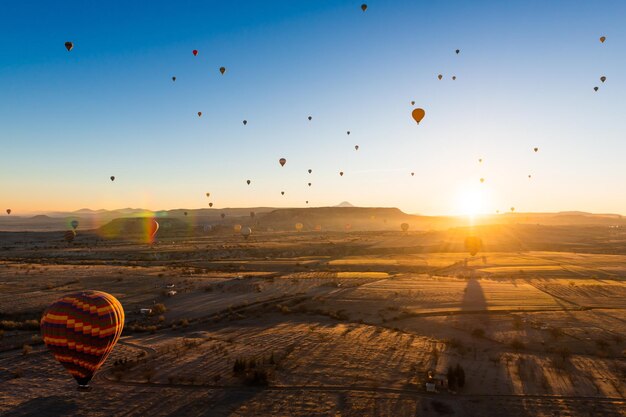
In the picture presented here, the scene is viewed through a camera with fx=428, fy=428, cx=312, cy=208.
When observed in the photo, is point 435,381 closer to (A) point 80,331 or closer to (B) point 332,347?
(B) point 332,347

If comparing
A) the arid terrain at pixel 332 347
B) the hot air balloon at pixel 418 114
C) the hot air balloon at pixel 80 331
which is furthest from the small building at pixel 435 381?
the hot air balloon at pixel 418 114

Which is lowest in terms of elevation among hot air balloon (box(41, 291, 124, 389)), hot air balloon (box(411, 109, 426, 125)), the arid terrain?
the arid terrain

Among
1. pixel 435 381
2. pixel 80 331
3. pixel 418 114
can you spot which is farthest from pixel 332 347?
pixel 418 114

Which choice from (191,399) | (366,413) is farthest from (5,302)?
(366,413)

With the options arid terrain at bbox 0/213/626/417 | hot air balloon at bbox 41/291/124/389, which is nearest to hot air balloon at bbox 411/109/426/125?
arid terrain at bbox 0/213/626/417

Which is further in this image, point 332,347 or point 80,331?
point 332,347

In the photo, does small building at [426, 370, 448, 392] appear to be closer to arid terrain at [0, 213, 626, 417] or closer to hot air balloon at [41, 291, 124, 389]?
arid terrain at [0, 213, 626, 417]
